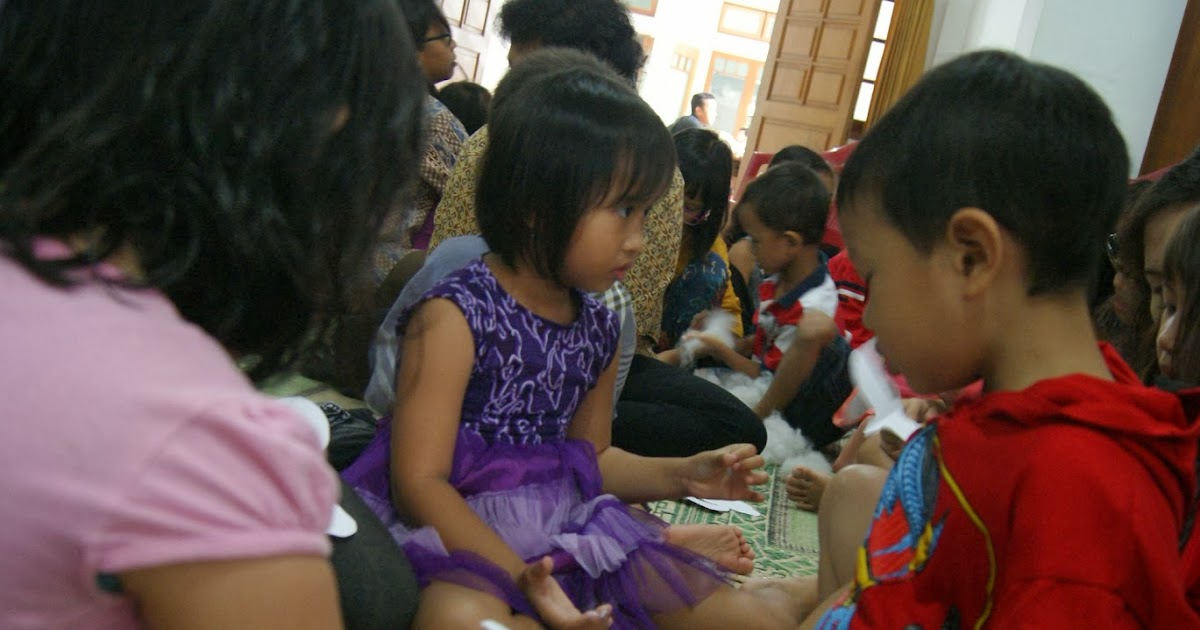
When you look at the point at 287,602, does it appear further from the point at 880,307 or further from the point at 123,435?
the point at 880,307

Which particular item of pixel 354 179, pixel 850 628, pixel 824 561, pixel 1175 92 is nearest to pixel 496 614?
pixel 850 628

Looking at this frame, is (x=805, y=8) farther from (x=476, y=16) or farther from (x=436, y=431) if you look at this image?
(x=436, y=431)

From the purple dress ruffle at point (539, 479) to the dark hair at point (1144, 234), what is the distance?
80cm

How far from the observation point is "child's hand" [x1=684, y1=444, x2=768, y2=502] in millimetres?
1271

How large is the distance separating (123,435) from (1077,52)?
185 inches

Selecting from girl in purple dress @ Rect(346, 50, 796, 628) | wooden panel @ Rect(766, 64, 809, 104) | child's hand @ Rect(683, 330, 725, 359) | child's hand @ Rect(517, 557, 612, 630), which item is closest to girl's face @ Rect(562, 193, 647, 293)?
girl in purple dress @ Rect(346, 50, 796, 628)

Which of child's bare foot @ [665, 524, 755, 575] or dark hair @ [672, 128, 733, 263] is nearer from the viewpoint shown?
child's bare foot @ [665, 524, 755, 575]

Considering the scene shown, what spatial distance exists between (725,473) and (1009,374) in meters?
0.52

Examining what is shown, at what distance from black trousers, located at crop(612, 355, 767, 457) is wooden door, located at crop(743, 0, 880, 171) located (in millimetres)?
4447

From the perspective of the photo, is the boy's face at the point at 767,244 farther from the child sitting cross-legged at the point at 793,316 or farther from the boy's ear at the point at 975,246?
the boy's ear at the point at 975,246

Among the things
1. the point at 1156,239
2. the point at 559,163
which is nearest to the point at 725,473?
the point at 559,163

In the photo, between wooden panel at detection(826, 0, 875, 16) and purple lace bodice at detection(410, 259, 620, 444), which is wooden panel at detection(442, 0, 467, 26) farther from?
purple lace bodice at detection(410, 259, 620, 444)

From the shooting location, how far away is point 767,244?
2.73m

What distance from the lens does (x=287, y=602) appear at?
485 mm
